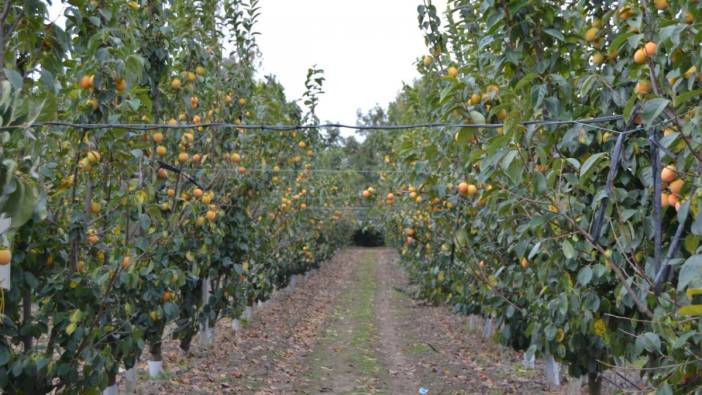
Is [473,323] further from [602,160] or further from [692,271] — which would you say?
[692,271]

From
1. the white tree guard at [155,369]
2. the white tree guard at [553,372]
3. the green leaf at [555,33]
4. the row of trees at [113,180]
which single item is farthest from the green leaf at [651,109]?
the white tree guard at [155,369]

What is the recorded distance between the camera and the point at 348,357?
28.4 ft

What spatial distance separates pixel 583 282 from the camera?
300cm

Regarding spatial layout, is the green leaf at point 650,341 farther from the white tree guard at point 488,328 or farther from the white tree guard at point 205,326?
the white tree guard at point 488,328

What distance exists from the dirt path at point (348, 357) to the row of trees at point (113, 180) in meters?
0.78

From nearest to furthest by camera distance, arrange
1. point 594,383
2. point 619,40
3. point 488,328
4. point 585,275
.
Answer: point 619,40, point 585,275, point 594,383, point 488,328

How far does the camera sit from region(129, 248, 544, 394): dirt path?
22.4 feet

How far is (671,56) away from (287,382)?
5.47 metres

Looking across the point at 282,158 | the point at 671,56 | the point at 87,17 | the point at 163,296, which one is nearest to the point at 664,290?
the point at 671,56

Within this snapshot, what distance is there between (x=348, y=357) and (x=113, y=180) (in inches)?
203

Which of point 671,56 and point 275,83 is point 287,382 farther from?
point 671,56

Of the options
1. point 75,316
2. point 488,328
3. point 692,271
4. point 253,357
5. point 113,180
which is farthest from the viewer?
point 488,328

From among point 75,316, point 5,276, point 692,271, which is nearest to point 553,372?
point 75,316

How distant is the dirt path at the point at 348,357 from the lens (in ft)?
22.4
